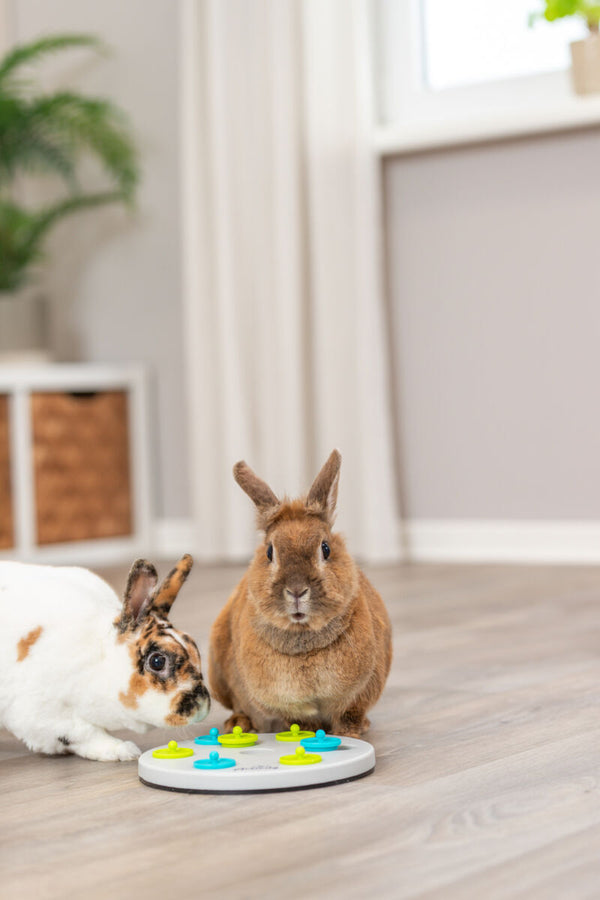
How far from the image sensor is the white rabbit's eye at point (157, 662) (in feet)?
4.64

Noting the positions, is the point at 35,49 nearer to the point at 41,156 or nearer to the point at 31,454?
the point at 41,156

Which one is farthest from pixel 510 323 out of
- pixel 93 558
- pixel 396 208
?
pixel 93 558

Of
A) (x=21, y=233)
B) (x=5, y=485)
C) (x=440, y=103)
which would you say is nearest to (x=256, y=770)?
(x=5, y=485)

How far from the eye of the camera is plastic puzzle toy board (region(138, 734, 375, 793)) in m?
1.27

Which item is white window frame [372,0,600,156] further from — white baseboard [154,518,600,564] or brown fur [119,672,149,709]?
brown fur [119,672,149,709]

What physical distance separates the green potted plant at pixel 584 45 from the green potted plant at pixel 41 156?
4.19ft

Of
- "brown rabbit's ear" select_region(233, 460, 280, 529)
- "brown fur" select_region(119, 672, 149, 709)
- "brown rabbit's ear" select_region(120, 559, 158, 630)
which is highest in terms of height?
"brown rabbit's ear" select_region(233, 460, 280, 529)

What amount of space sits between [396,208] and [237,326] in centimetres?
51

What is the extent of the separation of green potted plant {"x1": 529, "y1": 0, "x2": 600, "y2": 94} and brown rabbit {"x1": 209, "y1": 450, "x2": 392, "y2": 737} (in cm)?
189

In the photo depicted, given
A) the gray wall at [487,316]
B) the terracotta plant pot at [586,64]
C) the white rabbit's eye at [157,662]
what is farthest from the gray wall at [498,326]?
the white rabbit's eye at [157,662]

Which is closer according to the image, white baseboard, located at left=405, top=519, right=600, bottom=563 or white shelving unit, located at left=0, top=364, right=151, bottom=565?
white baseboard, located at left=405, top=519, right=600, bottom=563

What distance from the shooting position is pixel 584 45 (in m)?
3.01

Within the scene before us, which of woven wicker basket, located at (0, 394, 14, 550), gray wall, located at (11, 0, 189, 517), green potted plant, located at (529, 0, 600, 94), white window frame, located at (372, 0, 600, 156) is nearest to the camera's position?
green potted plant, located at (529, 0, 600, 94)

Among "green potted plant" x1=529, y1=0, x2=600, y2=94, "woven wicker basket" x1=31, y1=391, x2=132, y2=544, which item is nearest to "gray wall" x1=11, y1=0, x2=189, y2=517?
"woven wicker basket" x1=31, y1=391, x2=132, y2=544
